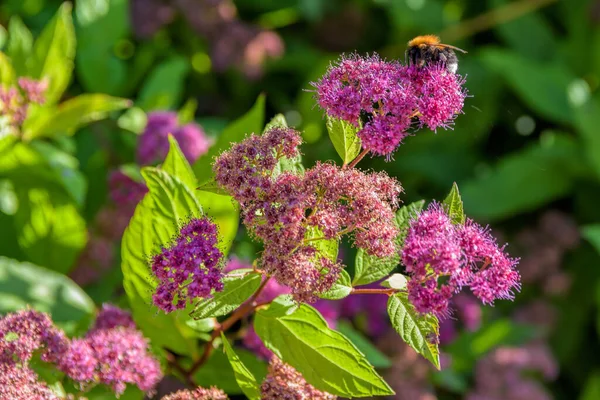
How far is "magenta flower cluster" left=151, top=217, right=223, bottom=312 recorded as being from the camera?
0.94m

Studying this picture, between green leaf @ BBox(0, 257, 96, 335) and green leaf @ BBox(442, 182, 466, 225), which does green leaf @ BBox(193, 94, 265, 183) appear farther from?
green leaf @ BBox(442, 182, 466, 225)

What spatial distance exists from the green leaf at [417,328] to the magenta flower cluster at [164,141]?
0.83 m

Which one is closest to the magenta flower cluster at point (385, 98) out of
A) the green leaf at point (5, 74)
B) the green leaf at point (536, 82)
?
the green leaf at point (5, 74)

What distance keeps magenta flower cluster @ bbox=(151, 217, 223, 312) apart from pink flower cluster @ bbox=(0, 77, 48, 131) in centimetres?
85

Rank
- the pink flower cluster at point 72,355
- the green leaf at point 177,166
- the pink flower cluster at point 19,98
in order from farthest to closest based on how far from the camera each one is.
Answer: the pink flower cluster at point 19,98 < the green leaf at point 177,166 < the pink flower cluster at point 72,355

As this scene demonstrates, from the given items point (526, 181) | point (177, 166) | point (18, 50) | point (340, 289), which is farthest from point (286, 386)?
point (526, 181)

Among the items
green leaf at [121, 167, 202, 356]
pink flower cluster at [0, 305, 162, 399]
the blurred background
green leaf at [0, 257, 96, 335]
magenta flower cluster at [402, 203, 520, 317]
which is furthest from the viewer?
the blurred background

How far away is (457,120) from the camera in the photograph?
8.47 ft

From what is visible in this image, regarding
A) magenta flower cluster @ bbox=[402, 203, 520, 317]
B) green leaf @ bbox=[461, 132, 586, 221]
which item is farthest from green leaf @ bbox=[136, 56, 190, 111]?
magenta flower cluster @ bbox=[402, 203, 520, 317]

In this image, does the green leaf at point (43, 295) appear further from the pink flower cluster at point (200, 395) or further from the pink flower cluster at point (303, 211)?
the pink flower cluster at point (303, 211)

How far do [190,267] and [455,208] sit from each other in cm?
38

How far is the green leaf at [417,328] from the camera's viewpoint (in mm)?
968

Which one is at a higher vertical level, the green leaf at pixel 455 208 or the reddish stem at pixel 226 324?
the green leaf at pixel 455 208

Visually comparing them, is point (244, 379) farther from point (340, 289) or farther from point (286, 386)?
point (340, 289)
